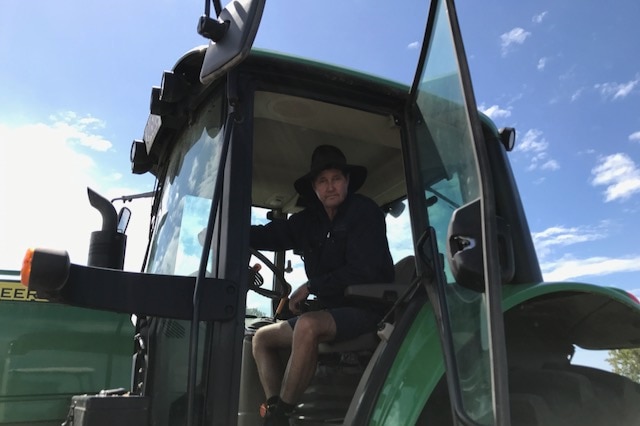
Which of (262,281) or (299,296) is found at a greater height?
(262,281)

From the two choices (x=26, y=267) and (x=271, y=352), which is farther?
(x=271, y=352)

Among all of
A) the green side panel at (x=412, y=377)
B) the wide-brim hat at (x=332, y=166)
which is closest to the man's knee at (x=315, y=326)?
the green side panel at (x=412, y=377)

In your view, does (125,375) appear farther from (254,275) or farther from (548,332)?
(548,332)

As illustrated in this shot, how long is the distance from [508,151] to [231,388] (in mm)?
1408

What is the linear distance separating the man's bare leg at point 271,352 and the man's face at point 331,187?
591 millimetres

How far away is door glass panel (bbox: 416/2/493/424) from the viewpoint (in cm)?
137

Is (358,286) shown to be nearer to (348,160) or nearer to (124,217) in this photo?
(348,160)

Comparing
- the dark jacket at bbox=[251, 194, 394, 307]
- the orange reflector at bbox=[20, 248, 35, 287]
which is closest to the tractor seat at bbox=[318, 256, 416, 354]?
the dark jacket at bbox=[251, 194, 394, 307]

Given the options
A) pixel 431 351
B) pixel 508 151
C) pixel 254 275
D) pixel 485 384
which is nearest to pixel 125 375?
pixel 254 275

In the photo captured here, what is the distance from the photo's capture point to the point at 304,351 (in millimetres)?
1950

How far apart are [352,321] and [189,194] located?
31.7 inches

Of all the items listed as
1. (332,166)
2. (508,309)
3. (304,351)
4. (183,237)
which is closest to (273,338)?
(304,351)

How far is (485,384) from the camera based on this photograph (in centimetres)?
134

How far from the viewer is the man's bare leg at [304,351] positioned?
195 cm
